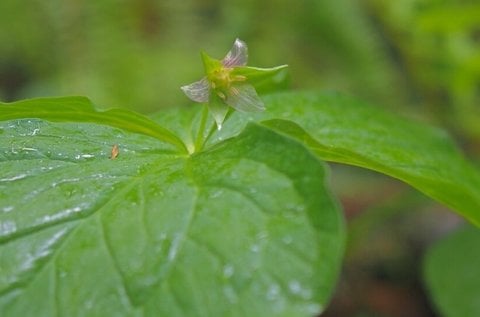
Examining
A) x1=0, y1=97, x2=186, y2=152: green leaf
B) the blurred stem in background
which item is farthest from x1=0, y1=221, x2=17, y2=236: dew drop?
the blurred stem in background

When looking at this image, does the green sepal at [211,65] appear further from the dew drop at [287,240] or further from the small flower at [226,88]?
the dew drop at [287,240]

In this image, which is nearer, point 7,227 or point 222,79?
point 7,227

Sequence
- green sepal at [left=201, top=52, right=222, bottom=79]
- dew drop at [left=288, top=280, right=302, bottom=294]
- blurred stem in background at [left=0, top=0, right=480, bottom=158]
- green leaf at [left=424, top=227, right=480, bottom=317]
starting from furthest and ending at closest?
1. blurred stem in background at [left=0, top=0, right=480, bottom=158]
2. green leaf at [left=424, top=227, right=480, bottom=317]
3. green sepal at [left=201, top=52, right=222, bottom=79]
4. dew drop at [left=288, top=280, right=302, bottom=294]

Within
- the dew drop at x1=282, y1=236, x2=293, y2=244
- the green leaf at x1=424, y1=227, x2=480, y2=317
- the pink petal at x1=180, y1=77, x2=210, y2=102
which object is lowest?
the green leaf at x1=424, y1=227, x2=480, y2=317

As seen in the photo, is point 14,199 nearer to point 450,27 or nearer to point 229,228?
point 229,228

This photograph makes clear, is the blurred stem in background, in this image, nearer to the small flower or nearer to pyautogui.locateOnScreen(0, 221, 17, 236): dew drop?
the small flower

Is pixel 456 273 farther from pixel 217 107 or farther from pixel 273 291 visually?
pixel 273 291

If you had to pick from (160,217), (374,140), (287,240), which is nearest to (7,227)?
(160,217)
